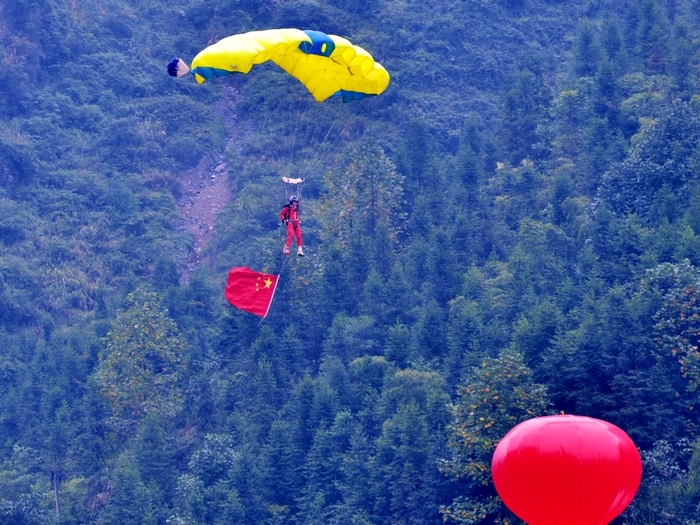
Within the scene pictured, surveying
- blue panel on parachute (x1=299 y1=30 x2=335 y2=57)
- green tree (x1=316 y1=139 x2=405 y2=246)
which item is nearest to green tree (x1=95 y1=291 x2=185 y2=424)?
green tree (x1=316 y1=139 x2=405 y2=246)

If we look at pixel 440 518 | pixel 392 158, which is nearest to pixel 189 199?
pixel 392 158

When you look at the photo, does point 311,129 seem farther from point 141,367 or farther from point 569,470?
point 569,470

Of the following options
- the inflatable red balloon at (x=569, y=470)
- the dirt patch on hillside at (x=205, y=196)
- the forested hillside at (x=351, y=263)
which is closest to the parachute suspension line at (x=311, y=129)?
the forested hillside at (x=351, y=263)

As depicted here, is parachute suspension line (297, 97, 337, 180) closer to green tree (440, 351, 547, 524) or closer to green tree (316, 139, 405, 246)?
green tree (316, 139, 405, 246)

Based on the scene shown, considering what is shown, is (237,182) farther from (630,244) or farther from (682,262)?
(682,262)

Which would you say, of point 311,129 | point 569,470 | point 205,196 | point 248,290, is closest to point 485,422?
point 248,290

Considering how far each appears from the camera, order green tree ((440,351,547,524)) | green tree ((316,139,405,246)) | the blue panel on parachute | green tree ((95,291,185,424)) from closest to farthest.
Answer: the blue panel on parachute < green tree ((440,351,547,524)) < green tree ((95,291,185,424)) < green tree ((316,139,405,246))
